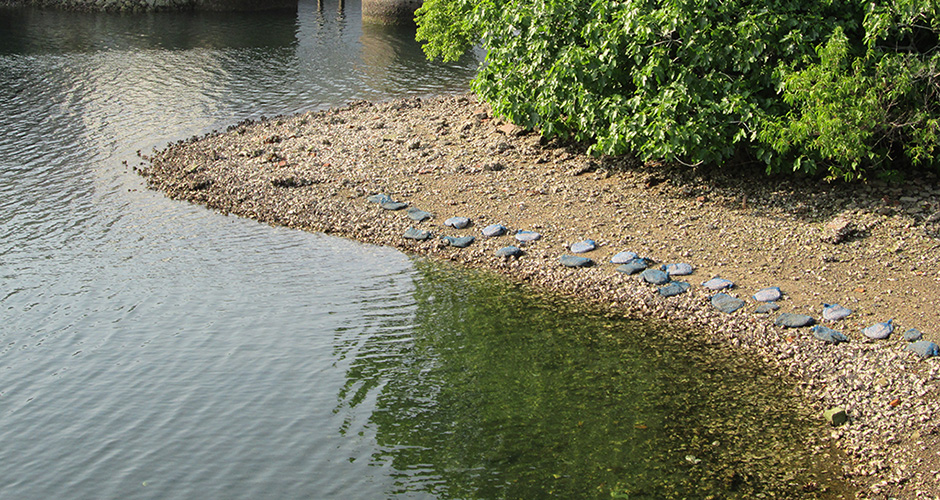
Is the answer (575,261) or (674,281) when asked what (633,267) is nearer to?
(674,281)

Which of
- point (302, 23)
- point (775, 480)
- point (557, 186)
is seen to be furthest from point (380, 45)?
point (775, 480)

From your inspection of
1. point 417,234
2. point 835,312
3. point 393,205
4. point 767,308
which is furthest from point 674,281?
point 393,205

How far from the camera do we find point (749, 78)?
18.2 meters

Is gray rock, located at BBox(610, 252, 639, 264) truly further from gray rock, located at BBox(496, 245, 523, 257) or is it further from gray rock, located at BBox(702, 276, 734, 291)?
gray rock, located at BBox(496, 245, 523, 257)

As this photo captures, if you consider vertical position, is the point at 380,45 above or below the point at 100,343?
above

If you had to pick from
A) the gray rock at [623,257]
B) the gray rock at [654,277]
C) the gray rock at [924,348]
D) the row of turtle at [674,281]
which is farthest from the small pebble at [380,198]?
the gray rock at [924,348]

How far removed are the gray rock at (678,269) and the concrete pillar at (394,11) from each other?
41.4m

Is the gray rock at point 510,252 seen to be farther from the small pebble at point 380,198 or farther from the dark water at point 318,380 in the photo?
the small pebble at point 380,198

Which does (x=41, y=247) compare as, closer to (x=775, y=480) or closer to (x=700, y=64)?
(x=700, y=64)

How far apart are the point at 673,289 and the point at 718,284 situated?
0.85 metres

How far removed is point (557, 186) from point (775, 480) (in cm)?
1112

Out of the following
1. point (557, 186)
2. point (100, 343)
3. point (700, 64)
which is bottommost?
point (100, 343)

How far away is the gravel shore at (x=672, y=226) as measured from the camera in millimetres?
12914

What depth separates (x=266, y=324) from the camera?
51.6ft
